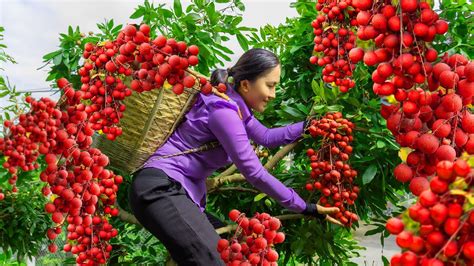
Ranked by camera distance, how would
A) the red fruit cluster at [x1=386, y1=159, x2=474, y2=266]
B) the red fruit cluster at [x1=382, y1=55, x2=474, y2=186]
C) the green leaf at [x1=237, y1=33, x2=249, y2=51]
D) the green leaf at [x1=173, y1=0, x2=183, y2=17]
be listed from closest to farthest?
the red fruit cluster at [x1=386, y1=159, x2=474, y2=266]
the red fruit cluster at [x1=382, y1=55, x2=474, y2=186]
the green leaf at [x1=173, y1=0, x2=183, y2=17]
the green leaf at [x1=237, y1=33, x2=249, y2=51]

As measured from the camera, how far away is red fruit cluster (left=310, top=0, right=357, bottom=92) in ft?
2.88

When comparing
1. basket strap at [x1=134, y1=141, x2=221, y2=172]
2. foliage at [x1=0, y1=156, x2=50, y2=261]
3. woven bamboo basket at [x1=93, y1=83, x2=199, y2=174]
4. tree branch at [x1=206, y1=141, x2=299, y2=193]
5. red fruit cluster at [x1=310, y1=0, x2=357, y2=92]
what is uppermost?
red fruit cluster at [x1=310, y1=0, x2=357, y2=92]

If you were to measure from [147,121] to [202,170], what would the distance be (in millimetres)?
206

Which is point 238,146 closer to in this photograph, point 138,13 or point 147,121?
point 147,121

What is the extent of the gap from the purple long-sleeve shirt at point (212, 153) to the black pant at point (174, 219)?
2.2 inches

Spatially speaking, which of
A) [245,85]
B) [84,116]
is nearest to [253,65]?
[245,85]

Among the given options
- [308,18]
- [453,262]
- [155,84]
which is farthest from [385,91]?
[308,18]

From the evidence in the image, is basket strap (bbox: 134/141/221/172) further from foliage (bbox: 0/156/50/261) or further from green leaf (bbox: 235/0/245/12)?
foliage (bbox: 0/156/50/261)

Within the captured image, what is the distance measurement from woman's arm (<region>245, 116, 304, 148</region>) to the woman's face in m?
0.20

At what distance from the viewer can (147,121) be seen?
1.32 meters

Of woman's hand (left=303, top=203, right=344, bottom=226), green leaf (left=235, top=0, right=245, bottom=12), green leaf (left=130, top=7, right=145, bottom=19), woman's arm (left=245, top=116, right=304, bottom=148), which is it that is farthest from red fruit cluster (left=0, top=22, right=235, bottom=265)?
green leaf (left=235, top=0, right=245, bottom=12)

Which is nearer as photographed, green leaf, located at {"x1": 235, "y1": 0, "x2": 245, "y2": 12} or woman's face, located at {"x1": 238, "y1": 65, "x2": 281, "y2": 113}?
woman's face, located at {"x1": 238, "y1": 65, "x2": 281, "y2": 113}

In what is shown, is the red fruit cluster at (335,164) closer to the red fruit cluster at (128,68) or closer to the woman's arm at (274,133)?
the woman's arm at (274,133)

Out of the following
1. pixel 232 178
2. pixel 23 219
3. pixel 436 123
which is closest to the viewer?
pixel 436 123
